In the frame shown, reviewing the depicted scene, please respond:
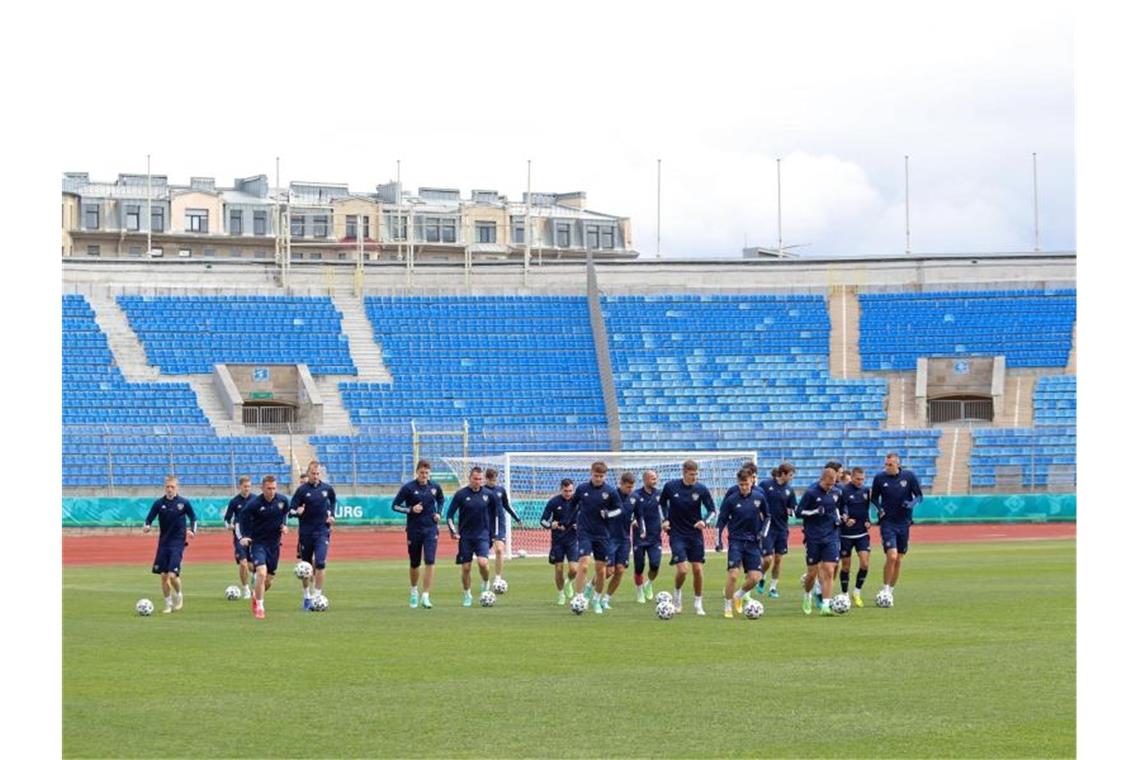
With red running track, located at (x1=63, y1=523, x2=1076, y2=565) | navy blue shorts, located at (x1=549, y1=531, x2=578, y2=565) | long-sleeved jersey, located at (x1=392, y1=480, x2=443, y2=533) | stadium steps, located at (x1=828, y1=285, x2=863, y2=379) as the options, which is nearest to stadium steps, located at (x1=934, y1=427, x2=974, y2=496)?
red running track, located at (x1=63, y1=523, x2=1076, y2=565)

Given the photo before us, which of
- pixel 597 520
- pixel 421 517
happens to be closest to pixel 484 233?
pixel 421 517

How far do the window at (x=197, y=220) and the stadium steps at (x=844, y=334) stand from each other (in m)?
60.2

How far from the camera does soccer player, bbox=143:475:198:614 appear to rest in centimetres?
2591

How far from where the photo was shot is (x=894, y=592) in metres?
28.6

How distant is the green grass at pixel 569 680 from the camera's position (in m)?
12.7

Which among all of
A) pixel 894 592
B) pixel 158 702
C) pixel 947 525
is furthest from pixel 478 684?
pixel 947 525

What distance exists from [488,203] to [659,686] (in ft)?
353

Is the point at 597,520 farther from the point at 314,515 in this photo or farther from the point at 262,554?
the point at 262,554

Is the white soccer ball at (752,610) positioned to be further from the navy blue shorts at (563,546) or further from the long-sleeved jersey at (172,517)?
the long-sleeved jersey at (172,517)

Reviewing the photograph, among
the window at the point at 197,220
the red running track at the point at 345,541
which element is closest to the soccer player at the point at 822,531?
the red running track at the point at 345,541

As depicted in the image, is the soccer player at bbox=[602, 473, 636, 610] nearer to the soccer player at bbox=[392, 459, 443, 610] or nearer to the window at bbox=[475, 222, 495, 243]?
the soccer player at bbox=[392, 459, 443, 610]
